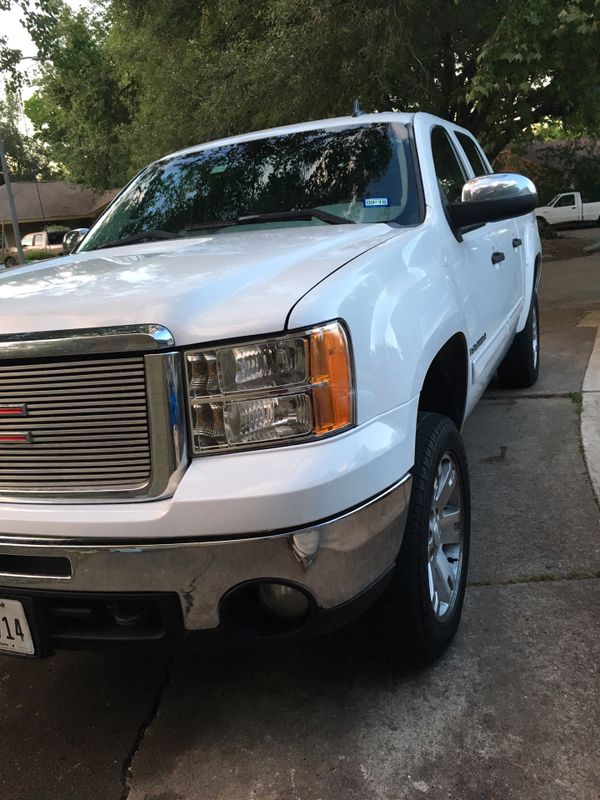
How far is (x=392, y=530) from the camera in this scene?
2.08 meters

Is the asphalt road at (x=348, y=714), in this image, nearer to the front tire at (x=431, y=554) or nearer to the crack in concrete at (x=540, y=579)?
the crack in concrete at (x=540, y=579)

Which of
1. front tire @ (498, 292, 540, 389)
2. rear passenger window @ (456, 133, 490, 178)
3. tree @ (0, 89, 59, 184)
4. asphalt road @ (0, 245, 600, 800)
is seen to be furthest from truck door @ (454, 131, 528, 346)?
tree @ (0, 89, 59, 184)

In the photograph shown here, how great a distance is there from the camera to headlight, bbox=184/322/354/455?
188 cm

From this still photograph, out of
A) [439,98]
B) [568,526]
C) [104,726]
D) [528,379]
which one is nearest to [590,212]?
[439,98]

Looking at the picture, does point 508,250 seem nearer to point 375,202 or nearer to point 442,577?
point 375,202

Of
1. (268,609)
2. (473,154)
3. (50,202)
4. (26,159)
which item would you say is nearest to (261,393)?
(268,609)

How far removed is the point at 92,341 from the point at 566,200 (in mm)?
29213

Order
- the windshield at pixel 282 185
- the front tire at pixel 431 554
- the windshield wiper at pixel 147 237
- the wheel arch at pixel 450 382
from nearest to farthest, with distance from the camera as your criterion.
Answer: the front tire at pixel 431 554 → the wheel arch at pixel 450 382 → the windshield at pixel 282 185 → the windshield wiper at pixel 147 237

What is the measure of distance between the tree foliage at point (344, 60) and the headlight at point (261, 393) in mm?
7723

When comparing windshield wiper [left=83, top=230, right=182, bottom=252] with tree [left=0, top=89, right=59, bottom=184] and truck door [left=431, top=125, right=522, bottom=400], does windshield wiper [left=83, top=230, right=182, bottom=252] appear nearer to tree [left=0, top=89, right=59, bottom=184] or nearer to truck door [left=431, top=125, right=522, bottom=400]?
truck door [left=431, top=125, right=522, bottom=400]

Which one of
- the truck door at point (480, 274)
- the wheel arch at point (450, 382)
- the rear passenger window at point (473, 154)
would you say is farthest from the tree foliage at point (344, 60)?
the wheel arch at point (450, 382)

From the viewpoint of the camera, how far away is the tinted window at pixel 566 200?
28016mm

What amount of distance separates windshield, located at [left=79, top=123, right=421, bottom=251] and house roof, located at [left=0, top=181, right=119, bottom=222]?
41.3m

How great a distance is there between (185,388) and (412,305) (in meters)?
0.85
